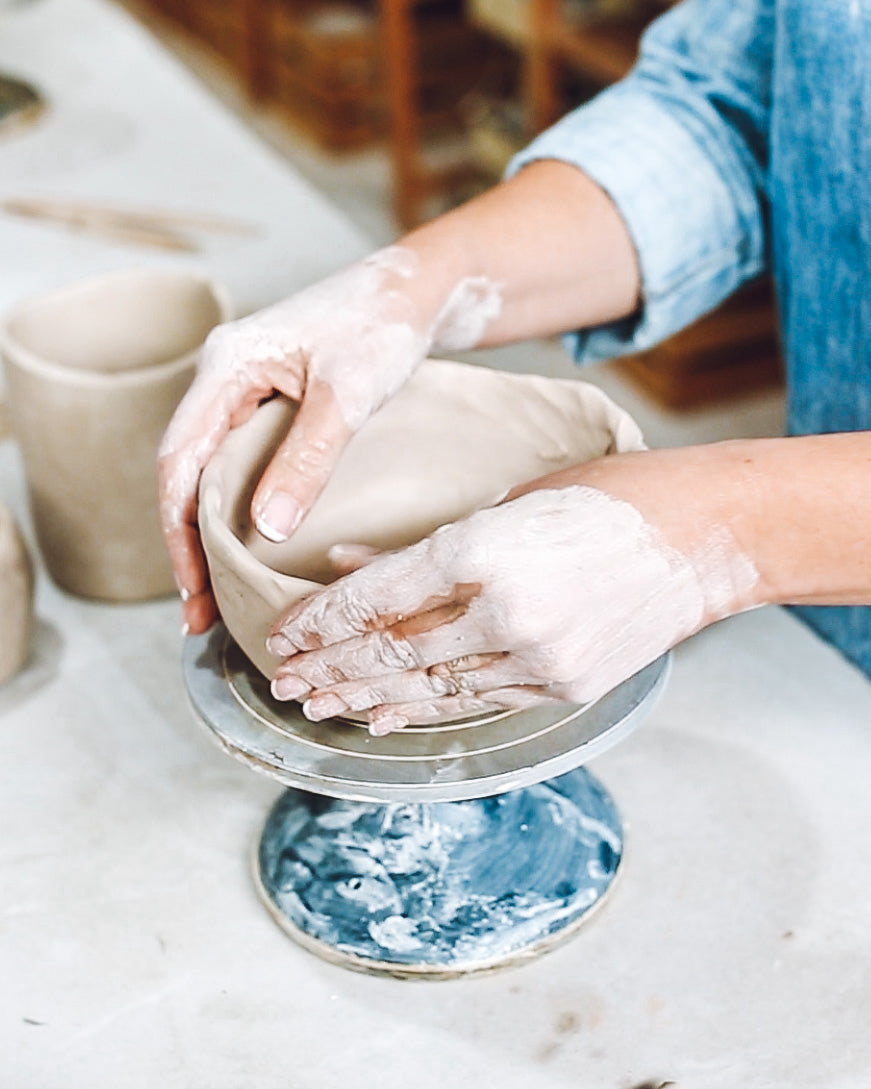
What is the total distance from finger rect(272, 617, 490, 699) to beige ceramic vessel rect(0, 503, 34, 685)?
0.28 metres

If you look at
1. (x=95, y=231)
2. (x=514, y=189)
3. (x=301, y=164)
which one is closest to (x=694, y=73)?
(x=514, y=189)

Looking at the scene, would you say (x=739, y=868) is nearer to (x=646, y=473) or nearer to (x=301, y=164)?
(x=646, y=473)

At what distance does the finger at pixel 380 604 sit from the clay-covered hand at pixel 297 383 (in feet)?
0.30

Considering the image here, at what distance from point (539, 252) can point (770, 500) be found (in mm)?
335

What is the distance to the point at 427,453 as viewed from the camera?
2.73 feet

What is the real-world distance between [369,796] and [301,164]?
3197 millimetres

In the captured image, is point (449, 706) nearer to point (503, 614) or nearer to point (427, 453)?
point (503, 614)

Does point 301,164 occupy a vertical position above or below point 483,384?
below

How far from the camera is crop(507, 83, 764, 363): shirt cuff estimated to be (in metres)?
0.99

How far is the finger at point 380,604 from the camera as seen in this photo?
657mm

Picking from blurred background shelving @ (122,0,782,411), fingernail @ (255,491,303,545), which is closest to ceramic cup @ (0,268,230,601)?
fingernail @ (255,491,303,545)

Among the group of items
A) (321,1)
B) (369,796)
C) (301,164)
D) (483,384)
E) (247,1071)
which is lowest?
(301,164)

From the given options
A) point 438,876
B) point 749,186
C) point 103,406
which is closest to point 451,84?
point 749,186

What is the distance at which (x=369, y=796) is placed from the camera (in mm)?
675
